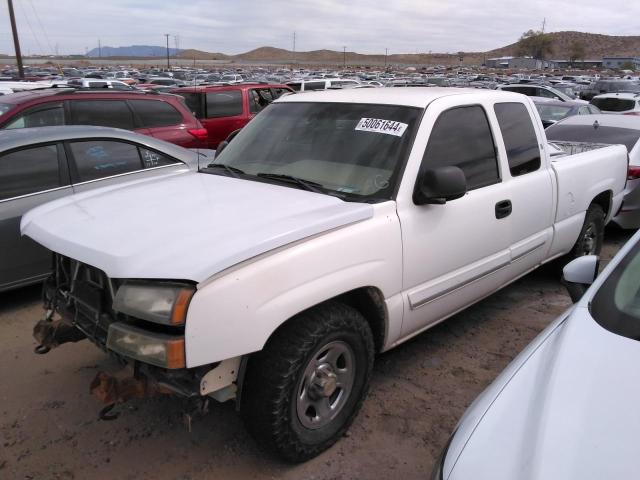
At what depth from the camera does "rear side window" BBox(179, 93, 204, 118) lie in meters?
11.3

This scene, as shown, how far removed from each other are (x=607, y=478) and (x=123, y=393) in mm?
1897

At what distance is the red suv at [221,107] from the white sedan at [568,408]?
31.6 ft

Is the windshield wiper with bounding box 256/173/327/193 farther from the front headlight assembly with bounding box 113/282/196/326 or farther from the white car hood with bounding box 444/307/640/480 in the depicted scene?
the white car hood with bounding box 444/307/640/480

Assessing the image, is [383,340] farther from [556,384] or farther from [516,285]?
[516,285]

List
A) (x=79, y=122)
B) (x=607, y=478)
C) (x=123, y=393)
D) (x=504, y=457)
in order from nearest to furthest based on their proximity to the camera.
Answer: (x=607, y=478) < (x=504, y=457) < (x=123, y=393) < (x=79, y=122)

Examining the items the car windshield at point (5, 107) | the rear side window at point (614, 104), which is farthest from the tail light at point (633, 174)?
the rear side window at point (614, 104)

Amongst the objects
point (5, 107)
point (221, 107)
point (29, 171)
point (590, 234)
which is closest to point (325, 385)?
point (29, 171)

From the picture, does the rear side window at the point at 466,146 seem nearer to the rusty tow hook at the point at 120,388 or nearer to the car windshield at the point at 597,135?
the rusty tow hook at the point at 120,388

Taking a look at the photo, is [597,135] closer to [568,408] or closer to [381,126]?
[381,126]

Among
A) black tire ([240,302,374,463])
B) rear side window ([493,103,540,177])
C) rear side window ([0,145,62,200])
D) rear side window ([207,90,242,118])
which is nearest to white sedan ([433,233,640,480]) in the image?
black tire ([240,302,374,463])

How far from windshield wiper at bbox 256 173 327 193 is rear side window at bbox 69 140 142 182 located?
2.29 m

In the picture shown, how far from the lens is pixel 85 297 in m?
2.72

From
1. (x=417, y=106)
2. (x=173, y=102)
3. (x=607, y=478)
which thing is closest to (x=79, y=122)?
(x=173, y=102)

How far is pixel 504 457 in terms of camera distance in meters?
1.60
